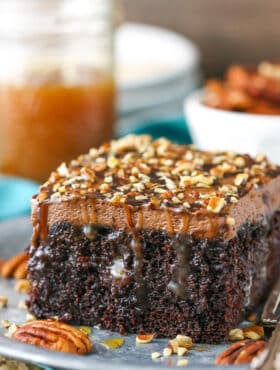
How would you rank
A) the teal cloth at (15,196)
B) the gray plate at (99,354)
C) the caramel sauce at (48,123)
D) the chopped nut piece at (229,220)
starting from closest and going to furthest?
Answer: the gray plate at (99,354) → the chopped nut piece at (229,220) → the teal cloth at (15,196) → the caramel sauce at (48,123)

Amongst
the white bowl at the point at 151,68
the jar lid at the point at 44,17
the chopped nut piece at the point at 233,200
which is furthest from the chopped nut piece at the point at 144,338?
the white bowl at the point at 151,68

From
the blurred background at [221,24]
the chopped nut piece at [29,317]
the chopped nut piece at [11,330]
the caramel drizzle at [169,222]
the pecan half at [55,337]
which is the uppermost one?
the blurred background at [221,24]

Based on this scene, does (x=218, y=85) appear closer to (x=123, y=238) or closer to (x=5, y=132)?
(x=5, y=132)

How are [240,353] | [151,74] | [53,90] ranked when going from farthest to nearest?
1. [151,74]
2. [53,90]
3. [240,353]

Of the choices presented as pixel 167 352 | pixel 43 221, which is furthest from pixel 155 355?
pixel 43 221

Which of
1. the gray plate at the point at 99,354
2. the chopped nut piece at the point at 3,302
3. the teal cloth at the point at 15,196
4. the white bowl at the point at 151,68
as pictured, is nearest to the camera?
the gray plate at the point at 99,354

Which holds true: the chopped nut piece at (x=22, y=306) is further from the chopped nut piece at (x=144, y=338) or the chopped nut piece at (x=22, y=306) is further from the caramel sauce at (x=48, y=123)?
the caramel sauce at (x=48, y=123)

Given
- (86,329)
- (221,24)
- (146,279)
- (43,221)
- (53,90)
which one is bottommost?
(86,329)

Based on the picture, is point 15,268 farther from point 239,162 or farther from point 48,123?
point 48,123
